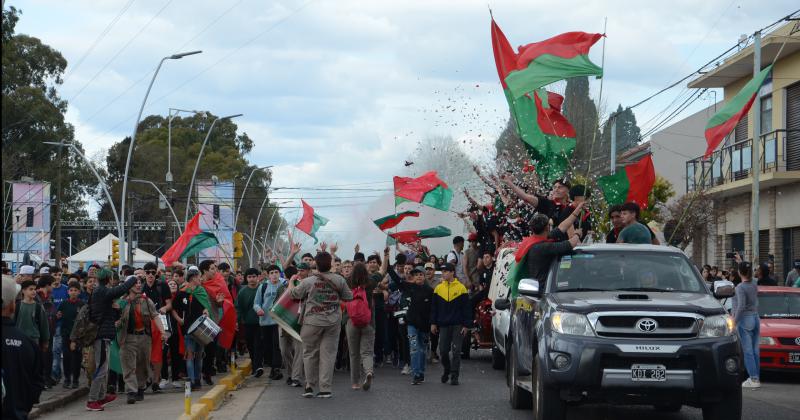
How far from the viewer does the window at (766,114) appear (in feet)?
107

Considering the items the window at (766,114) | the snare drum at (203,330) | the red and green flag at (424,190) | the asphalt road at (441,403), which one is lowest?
the asphalt road at (441,403)

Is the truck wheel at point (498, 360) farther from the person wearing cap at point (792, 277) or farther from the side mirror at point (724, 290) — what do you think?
the person wearing cap at point (792, 277)

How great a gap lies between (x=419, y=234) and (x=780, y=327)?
1117 cm

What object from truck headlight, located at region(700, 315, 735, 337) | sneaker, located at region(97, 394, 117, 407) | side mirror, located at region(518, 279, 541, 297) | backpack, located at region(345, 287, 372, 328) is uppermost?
side mirror, located at region(518, 279, 541, 297)

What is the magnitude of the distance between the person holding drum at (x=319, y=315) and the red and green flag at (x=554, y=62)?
3778mm

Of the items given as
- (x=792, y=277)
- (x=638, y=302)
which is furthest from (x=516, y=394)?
(x=792, y=277)

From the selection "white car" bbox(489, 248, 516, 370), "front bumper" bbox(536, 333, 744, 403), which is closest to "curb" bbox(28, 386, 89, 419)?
"white car" bbox(489, 248, 516, 370)

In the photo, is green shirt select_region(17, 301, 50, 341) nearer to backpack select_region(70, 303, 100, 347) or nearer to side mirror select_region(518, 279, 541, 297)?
backpack select_region(70, 303, 100, 347)

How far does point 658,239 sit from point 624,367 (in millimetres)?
5433

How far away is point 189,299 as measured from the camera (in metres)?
17.0

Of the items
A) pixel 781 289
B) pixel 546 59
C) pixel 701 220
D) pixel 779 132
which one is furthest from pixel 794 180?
pixel 546 59

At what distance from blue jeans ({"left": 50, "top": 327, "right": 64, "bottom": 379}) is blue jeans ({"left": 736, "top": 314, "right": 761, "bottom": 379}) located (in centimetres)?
1051

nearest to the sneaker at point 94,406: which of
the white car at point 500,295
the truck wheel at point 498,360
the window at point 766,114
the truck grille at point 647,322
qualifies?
the white car at point 500,295

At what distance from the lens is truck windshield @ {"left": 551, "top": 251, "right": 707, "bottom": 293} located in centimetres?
1077
